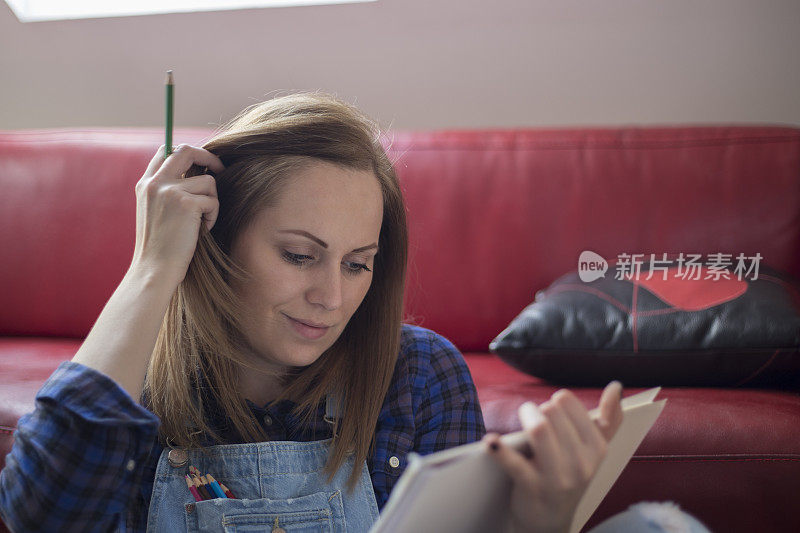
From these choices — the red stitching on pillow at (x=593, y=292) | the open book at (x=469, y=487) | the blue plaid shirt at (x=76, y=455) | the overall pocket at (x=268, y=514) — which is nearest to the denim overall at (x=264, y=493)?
the overall pocket at (x=268, y=514)

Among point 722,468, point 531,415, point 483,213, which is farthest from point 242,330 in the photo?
point 483,213

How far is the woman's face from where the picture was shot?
34.4 inches

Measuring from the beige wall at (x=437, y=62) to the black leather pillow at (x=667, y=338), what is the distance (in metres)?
→ 0.77

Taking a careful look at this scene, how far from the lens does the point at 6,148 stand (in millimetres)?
1826

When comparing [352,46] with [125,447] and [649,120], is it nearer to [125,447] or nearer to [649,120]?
[649,120]

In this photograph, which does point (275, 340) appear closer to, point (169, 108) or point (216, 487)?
point (216, 487)

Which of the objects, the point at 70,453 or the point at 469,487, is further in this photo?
the point at 70,453

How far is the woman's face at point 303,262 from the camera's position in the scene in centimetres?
87

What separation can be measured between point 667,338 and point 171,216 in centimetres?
88

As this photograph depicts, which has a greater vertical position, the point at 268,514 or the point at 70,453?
the point at 70,453

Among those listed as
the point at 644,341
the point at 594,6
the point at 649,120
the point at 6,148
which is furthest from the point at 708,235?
the point at 6,148

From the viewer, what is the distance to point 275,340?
89 centimetres

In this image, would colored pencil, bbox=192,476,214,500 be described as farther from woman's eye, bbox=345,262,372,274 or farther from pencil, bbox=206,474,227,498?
woman's eye, bbox=345,262,372,274

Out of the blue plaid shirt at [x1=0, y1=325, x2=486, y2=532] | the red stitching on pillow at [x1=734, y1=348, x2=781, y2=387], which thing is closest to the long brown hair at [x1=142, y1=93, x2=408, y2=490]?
the blue plaid shirt at [x1=0, y1=325, x2=486, y2=532]
